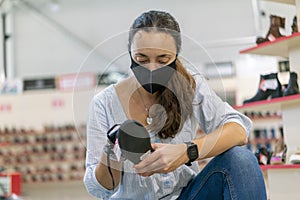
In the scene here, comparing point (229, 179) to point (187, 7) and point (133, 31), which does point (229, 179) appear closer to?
point (133, 31)

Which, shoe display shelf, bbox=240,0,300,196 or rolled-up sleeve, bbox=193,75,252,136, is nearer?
rolled-up sleeve, bbox=193,75,252,136

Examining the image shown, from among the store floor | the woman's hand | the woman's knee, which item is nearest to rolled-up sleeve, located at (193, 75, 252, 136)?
the woman's knee

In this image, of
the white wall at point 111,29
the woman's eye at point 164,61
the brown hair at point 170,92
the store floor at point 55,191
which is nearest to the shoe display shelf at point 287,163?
the brown hair at point 170,92

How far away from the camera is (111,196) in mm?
1476

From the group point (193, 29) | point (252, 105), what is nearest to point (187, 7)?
point (193, 29)

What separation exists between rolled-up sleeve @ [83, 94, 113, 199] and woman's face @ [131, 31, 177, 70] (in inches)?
8.5

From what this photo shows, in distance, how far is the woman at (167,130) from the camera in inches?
49.4

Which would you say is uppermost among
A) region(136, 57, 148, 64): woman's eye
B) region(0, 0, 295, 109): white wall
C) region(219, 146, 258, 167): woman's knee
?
region(0, 0, 295, 109): white wall

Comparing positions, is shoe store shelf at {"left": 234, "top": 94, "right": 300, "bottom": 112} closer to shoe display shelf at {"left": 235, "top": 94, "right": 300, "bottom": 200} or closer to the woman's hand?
shoe display shelf at {"left": 235, "top": 94, "right": 300, "bottom": 200}

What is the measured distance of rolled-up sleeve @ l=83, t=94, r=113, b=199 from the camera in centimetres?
136

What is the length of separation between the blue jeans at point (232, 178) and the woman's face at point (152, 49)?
303 millimetres

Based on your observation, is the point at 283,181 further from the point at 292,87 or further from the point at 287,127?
the point at 292,87

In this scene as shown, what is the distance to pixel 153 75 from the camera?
4.16 ft

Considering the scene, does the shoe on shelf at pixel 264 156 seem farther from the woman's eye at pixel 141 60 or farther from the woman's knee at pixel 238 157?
the woman's eye at pixel 141 60
